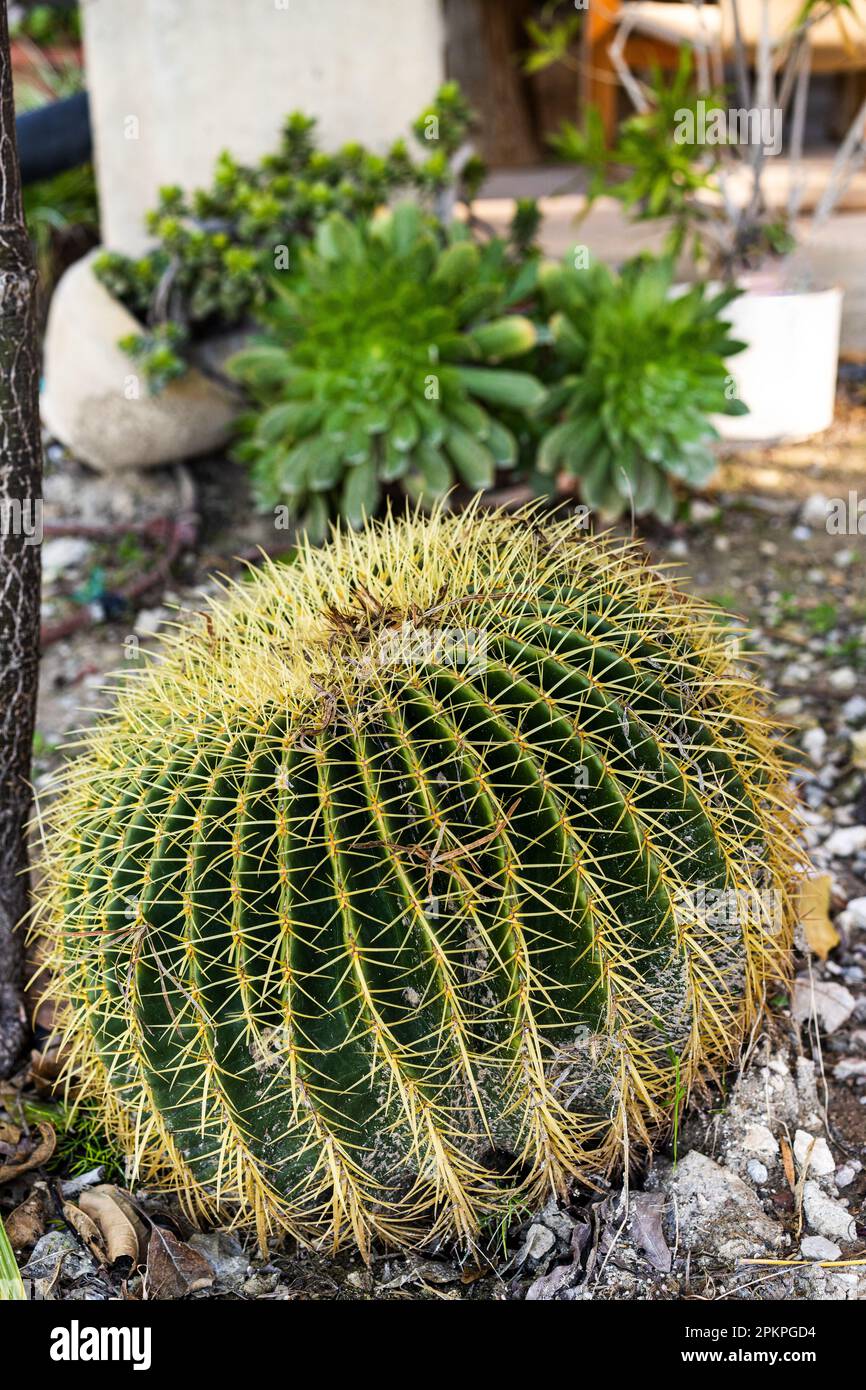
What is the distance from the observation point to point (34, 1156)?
6.32 ft

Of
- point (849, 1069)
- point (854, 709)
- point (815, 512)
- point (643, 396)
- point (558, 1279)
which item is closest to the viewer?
point (558, 1279)

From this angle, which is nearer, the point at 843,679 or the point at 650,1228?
the point at 650,1228

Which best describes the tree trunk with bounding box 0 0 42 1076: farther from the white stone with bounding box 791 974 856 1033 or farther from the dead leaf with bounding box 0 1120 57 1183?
the white stone with bounding box 791 974 856 1033

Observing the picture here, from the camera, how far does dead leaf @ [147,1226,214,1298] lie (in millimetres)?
1688

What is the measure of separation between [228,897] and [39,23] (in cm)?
679

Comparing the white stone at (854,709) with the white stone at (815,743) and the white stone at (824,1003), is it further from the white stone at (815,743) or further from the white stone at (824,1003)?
the white stone at (824,1003)

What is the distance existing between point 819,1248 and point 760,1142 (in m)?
0.17

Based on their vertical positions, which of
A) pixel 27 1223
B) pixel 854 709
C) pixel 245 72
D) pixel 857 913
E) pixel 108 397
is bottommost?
pixel 27 1223

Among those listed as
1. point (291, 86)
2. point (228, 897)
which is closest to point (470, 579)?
point (228, 897)

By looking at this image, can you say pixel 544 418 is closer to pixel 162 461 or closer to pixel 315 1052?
pixel 162 461

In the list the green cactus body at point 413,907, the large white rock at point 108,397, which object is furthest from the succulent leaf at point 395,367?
the green cactus body at point 413,907

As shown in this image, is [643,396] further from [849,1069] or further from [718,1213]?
[718,1213]

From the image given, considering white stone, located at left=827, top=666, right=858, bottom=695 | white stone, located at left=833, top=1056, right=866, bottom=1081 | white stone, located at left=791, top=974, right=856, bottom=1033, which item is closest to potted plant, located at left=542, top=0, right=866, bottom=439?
white stone, located at left=827, top=666, right=858, bottom=695

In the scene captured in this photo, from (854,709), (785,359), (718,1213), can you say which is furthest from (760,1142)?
(785,359)
